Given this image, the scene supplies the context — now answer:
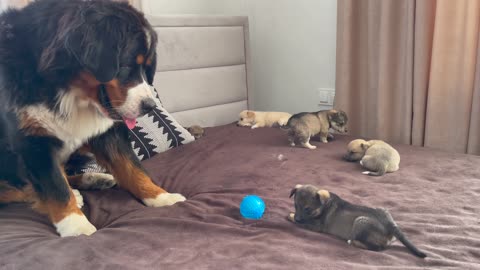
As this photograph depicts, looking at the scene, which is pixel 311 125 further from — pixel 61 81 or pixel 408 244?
pixel 61 81

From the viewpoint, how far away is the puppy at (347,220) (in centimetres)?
118

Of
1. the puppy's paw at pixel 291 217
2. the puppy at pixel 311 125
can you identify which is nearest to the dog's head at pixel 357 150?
the puppy at pixel 311 125

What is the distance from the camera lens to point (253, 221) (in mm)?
1387

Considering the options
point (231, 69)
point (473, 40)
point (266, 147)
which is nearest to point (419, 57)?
point (473, 40)

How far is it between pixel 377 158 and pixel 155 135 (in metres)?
1.03

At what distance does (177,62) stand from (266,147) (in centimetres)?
84

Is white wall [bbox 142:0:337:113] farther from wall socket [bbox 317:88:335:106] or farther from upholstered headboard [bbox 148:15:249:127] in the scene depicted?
upholstered headboard [bbox 148:15:249:127]

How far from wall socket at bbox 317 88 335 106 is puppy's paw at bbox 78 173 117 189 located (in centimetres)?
161

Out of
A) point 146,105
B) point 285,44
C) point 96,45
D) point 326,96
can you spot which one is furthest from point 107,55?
point 285,44

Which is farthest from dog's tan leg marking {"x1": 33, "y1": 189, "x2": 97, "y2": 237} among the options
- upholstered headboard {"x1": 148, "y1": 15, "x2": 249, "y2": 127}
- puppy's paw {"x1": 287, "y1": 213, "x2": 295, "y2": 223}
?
upholstered headboard {"x1": 148, "y1": 15, "x2": 249, "y2": 127}

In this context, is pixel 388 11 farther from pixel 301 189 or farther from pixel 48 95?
pixel 48 95

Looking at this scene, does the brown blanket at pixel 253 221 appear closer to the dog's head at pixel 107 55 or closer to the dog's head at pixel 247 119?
the dog's head at pixel 107 55

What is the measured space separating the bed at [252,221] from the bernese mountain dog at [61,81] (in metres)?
0.15

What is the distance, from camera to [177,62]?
268cm
